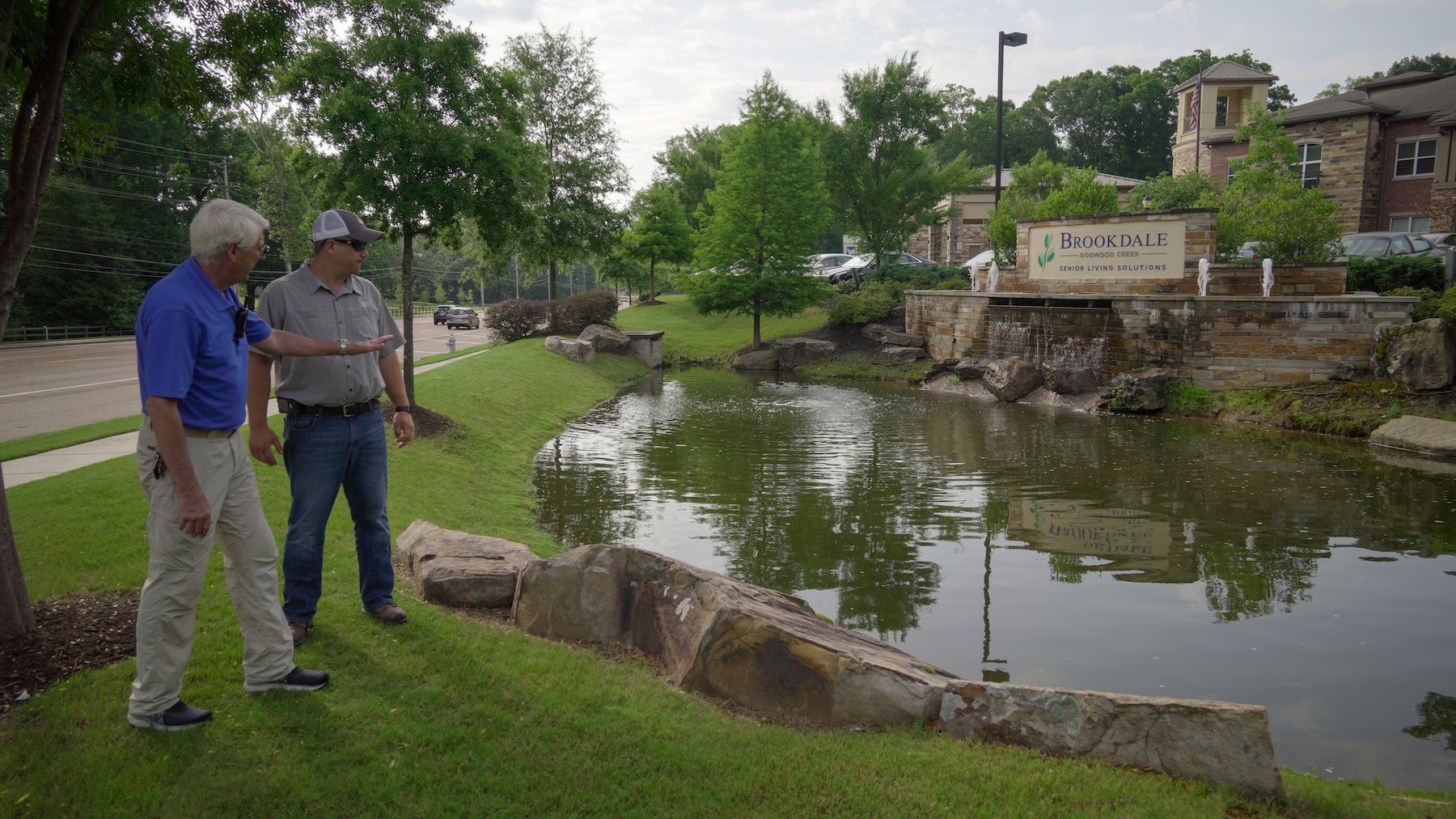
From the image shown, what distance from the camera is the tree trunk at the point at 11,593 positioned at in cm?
426

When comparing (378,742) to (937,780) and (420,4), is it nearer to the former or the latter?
(937,780)

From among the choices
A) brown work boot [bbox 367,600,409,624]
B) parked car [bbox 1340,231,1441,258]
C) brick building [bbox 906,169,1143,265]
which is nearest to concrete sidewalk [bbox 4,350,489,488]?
brown work boot [bbox 367,600,409,624]

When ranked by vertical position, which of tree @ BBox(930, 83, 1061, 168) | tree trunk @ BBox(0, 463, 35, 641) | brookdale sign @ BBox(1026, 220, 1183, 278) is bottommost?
tree trunk @ BBox(0, 463, 35, 641)

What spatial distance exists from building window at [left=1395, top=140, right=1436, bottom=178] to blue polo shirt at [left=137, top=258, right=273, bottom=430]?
1613 inches

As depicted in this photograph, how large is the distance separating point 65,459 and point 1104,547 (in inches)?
459

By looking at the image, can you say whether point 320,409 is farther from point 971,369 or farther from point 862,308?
point 862,308

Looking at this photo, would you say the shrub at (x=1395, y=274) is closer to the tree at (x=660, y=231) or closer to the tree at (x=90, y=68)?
the tree at (x=90, y=68)

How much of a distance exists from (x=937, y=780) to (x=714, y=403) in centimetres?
1800

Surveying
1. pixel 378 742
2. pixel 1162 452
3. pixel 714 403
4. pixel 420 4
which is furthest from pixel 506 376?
pixel 378 742

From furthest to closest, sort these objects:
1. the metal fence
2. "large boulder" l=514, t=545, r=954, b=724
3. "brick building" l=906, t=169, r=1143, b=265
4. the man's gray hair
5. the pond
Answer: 1. "brick building" l=906, t=169, r=1143, b=265
2. the metal fence
3. the pond
4. "large boulder" l=514, t=545, r=954, b=724
5. the man's gray hair

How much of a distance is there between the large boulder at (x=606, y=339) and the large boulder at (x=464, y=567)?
2188 cm

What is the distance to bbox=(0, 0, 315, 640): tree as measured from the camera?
14.5ft

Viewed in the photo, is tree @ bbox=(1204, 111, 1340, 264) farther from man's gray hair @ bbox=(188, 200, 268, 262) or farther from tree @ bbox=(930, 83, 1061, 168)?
tree @ bbox=(930, 83, 1061, 168)

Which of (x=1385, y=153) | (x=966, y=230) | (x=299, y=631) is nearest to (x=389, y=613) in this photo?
(x=299, y=631)
